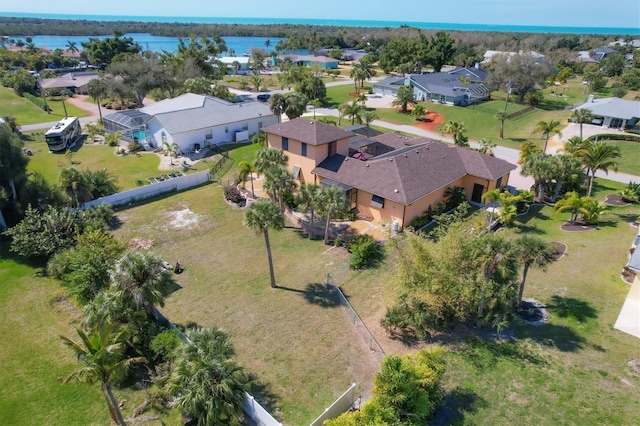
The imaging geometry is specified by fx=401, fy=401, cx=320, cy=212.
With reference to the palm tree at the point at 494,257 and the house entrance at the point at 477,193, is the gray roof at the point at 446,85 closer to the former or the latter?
the house entrance at the point at 477,193

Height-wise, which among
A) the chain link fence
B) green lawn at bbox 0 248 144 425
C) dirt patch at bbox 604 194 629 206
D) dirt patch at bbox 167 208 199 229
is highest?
dirt patch at bbox 604 194 629 206

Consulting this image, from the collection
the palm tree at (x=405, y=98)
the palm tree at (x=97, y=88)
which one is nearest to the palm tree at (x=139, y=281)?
the palm tree at (x=97, y=88)

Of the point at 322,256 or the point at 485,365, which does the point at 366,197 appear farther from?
the point at 485,365

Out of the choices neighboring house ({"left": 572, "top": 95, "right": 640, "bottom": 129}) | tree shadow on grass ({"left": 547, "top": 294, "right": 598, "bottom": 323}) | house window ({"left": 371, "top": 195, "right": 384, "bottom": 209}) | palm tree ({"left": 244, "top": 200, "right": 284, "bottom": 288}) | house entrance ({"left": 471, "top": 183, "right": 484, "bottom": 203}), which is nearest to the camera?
tree shadow on grass ({"left": 547, "top": 294, "right": 598, "bottom": 323})

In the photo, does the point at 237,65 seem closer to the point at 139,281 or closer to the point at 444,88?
the point at 444,88

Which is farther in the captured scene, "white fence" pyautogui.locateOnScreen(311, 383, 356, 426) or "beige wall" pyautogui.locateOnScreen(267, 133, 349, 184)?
"beige wall" pyautogui.locateOnScreen(267, 133, 349, 184)

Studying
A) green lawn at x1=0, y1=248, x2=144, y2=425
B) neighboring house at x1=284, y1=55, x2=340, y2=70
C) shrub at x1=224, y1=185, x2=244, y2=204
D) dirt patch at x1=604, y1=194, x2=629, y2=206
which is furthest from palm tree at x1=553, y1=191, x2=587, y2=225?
neighboring house at x1=284, y1=55, x2=340, y2=70

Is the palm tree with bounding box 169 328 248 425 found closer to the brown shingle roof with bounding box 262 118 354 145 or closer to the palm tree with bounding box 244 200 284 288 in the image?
the palm tree with bounding box 244 200 284 288

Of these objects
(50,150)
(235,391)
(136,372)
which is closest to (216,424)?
(235,391)
